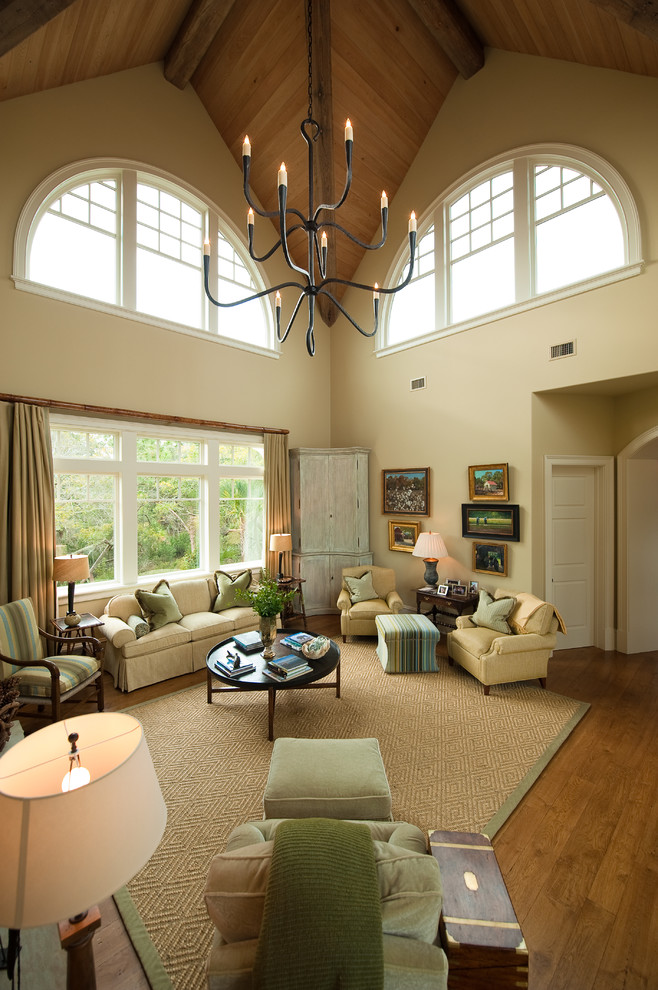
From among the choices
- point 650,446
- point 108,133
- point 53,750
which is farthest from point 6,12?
point 650,446

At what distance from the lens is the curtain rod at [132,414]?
173 inches

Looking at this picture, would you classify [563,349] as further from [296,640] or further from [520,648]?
[296,640]

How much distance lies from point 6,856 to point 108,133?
21.9 feet

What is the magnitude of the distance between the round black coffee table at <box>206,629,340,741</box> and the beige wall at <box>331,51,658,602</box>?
2.51 metres

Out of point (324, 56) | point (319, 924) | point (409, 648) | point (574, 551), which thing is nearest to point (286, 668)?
point (409, 648)

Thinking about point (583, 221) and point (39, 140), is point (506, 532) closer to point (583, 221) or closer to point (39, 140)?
point (583, 221)

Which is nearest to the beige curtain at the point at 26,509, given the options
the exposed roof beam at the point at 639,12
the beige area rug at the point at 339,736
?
the beige area rug at the point at 339,736

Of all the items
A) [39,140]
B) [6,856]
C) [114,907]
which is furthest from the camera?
[39,140]

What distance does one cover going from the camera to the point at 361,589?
5855 mm

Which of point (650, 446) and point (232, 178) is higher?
point (232, 178)

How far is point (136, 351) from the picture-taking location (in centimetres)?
528

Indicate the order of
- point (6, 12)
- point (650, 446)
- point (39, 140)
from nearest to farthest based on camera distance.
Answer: point (6, 12) < point (39, 140) < point (650, 446)

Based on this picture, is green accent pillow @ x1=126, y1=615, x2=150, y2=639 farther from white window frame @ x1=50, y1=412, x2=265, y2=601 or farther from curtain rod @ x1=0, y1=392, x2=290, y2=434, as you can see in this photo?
curtain rod @ x1=0, y1=392, x2=290, y2=434

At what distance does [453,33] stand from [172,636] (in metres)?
7.20
